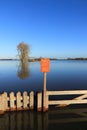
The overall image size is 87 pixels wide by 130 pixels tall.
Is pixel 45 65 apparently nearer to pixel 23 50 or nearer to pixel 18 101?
pixel 18 101

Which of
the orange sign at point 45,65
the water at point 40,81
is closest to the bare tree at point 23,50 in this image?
the water at point 40,81

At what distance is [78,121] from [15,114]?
3260mm

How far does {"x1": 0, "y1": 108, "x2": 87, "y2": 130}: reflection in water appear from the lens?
1080 centimetres

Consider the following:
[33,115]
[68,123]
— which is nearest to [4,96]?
[33,115]

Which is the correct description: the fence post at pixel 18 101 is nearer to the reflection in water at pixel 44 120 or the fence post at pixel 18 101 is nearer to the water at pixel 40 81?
the reflection in water at pixel 44 120

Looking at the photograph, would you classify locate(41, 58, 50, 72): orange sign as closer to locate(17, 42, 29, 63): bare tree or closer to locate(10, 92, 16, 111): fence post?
locate(10, 92, 16, 111): fence post

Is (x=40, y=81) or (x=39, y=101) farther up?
(x=39, y=101)

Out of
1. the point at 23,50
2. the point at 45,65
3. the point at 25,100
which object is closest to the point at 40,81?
the point at 45,65

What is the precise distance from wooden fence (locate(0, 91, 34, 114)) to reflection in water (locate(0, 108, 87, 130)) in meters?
0.27

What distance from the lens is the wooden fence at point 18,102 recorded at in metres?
12.3

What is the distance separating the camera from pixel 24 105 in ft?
→ 41.5

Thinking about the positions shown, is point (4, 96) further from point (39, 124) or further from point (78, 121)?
point (78, 121)

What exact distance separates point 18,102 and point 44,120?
68.9 inches

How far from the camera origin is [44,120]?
38.2ft
